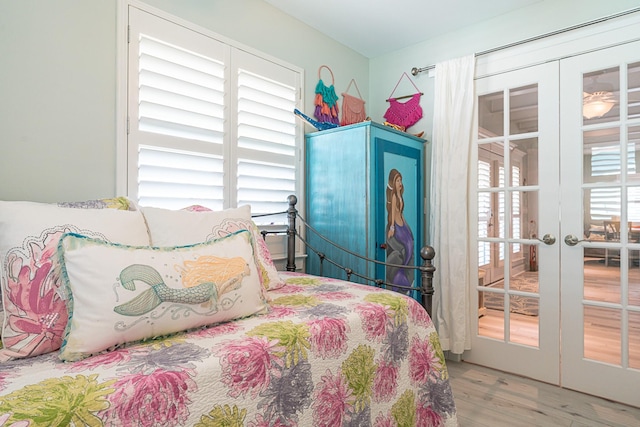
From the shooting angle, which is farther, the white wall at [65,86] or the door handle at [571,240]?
the door handle at [571,240]

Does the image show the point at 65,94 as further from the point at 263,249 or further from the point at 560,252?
the point at 560,252

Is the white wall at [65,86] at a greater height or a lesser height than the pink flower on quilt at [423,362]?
greater

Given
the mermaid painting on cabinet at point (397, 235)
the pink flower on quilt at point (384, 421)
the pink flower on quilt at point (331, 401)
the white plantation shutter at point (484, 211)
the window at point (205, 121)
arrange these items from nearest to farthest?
the pink flower on quilt at point (331, 401) → the pink flower on quilt at point (384, 421) → the window at point (205, 121) → the mermaid painting on cabinet at point (397, 235) → the white plantation shutter at point (484, 211)

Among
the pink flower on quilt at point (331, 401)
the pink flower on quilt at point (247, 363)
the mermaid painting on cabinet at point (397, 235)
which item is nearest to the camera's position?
the pink flower on quilt at point (247, 363)

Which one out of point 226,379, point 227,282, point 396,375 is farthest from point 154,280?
point 396,375

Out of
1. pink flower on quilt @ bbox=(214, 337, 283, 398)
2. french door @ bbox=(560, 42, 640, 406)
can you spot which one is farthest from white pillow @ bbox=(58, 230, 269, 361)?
french door @ bbox=(560, 42, 640, 406)

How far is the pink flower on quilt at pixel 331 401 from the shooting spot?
1.13 metres

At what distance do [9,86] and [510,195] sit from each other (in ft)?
9.12

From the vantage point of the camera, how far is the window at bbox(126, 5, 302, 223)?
1.84 meters

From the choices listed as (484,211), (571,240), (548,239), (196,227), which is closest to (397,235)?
(484,211)

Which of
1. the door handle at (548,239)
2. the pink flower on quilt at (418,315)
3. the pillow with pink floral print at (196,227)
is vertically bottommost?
the pink flower on quilt at (418,315)

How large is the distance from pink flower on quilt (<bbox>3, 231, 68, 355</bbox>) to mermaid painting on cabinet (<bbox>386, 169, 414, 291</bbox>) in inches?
74.8

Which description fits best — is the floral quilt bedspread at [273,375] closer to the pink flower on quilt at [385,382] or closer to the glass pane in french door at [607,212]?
the pink flower on quilt at [385,382]

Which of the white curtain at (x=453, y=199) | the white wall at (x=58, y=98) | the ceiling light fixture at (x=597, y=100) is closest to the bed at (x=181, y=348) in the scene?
the white wall at (x=58, y=98)
